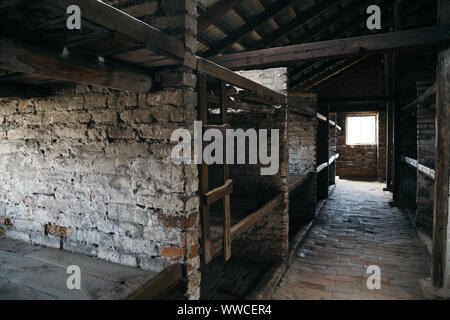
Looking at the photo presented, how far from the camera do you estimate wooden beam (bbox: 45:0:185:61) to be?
1215mm

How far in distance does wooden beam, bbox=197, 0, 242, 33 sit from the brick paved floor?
143 inches

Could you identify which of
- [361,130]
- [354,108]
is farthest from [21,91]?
[361,130]

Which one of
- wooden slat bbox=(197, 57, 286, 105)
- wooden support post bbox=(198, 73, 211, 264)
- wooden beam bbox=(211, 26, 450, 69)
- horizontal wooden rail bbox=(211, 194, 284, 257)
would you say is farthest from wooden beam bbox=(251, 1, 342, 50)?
wooden support post bbox=(198, 73, 211, 264)

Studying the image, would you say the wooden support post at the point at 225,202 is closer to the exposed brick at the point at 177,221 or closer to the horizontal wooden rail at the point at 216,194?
the horizontal wooden rail at the point at 216,194

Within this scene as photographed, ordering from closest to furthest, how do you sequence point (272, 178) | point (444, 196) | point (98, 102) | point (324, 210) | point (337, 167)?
point (98, 102) < point (444, 196) < point (272, 178) < point (324, 210) < point (337, 167)

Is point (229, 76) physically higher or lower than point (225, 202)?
higher

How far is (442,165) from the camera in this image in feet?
11.0

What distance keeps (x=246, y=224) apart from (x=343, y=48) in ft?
8.26

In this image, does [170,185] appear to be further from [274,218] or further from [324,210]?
[324,210]

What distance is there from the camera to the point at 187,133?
6.37 ft

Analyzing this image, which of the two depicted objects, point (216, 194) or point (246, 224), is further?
point (246, 224)

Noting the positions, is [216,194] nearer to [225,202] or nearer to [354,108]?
[225,202]

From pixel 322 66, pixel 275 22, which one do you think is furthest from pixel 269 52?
pixel 322 66

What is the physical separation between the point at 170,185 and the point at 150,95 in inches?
25.7
